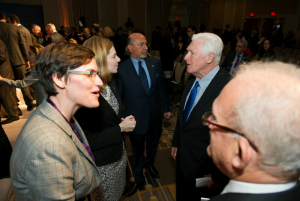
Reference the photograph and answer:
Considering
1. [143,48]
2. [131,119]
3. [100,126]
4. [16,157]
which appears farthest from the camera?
[143,48]

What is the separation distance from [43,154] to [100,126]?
718 mm

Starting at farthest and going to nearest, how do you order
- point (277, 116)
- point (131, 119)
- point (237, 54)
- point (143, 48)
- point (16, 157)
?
point (237, 54) < point (143, 48) < point (131, 119) < point (16, 157) < point (277, 116)

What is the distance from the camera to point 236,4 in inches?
573

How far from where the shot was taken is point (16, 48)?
15.2 feet

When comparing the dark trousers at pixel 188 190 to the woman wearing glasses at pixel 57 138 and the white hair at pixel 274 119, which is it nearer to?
the woman wearing glasses at pixel 57 138

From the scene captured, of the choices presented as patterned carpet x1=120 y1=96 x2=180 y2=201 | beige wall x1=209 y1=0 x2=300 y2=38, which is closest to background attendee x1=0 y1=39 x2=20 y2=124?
patterned carpet x1=120 y1=96 x2=180 y2=201

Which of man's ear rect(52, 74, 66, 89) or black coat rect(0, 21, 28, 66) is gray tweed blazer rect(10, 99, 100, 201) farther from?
black coat rect(0, 21, 28, 66)

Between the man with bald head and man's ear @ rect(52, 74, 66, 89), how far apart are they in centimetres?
123

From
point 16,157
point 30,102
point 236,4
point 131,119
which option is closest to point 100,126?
point 131,119

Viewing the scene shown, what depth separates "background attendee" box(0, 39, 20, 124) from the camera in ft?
12.7

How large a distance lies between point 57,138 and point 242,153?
757mm

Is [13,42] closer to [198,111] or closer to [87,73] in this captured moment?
[87,73]

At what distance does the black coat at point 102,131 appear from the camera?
4.52ft

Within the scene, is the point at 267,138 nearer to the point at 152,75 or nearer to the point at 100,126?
the point at 100,126
